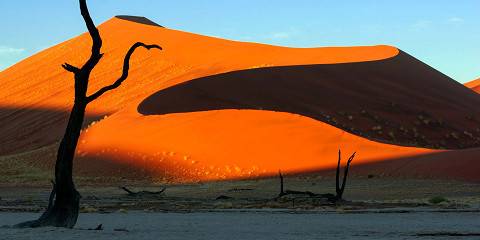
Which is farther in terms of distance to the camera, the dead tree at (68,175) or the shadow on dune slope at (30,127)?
the shadow on dune slope at (30,127)

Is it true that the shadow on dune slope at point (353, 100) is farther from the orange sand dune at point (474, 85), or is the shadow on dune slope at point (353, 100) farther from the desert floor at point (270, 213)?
the orange sand dune at point (474, 85)

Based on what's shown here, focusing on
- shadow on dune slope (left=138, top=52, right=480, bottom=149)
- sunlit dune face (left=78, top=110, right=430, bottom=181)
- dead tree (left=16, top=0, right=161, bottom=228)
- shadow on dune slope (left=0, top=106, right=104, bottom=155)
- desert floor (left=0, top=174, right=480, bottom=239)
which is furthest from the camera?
shadow on dune slope (left=0, top=106, right=104, bottom=155)

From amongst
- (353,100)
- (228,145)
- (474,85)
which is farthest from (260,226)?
(474,85)

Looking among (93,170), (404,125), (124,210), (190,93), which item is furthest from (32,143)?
(124,210)

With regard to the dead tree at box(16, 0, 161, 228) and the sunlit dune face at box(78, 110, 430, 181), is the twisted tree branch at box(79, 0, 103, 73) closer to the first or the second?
the dead tree at box(16, 0, 161, 228)

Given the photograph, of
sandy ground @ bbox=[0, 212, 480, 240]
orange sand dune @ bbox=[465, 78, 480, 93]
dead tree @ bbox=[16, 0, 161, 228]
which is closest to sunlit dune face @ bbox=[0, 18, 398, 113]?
sandy ground @ bbox=[0, 212, 480, 240]

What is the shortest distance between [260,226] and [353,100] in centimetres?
5064

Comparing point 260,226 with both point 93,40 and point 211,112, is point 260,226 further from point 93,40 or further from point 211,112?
point 211,112

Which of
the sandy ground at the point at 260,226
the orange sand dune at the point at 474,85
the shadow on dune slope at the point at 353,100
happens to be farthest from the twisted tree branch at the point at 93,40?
the orange sand dune at the point at 474,85

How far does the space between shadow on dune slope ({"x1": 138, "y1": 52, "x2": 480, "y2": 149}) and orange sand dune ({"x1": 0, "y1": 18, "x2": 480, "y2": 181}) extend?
232 mm

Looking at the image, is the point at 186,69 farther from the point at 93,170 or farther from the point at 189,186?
the point at 189,186

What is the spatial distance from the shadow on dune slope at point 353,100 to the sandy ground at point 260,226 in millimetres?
35663

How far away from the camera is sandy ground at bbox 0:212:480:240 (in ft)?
45.2

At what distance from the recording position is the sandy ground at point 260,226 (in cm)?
1377
